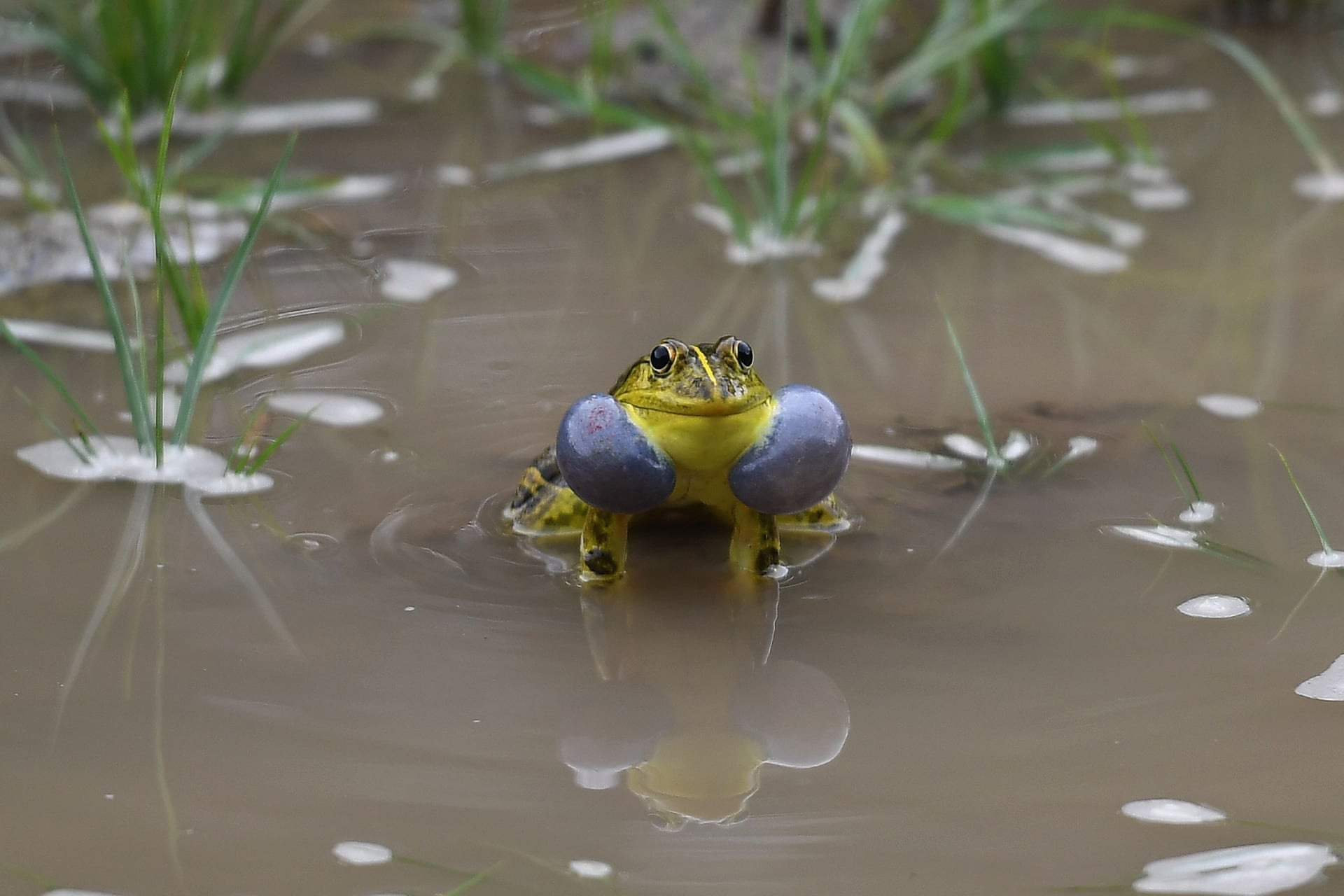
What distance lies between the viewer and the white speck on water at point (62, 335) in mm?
3117

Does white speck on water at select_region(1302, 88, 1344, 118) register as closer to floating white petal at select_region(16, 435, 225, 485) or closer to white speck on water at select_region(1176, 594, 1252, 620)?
white speck on water at select_region(1176, 594, 1252, 620)

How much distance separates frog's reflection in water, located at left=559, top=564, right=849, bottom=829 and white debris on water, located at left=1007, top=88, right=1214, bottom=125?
2737 mm

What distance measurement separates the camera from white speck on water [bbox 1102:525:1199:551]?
2.39 meters

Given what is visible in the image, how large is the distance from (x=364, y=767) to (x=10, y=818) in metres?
0.41

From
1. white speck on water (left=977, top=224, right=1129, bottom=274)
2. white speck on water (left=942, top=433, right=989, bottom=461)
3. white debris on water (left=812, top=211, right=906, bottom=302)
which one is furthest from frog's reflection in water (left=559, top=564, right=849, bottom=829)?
Result: white speck on water (left=977, top=224, right=1129, bottom=274)

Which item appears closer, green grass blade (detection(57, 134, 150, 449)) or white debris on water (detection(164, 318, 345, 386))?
green grass blade (detection(57, 134, 150, 449))

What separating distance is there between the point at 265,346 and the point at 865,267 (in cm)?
146

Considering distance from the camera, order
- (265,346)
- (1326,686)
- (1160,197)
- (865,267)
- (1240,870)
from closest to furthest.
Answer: (1240,870) < (1326,686) < (265,346) < (865,267) < (1160,197)

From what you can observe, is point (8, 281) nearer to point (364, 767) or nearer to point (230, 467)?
point (230, 467)

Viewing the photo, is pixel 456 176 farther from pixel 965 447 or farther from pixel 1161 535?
pixel 1161 535

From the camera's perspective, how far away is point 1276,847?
1.69 meters

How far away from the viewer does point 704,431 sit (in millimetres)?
2133

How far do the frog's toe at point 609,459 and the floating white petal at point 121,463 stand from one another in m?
0.81

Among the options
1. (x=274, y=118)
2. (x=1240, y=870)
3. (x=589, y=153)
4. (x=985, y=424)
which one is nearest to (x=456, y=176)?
(x=589, y=153)
